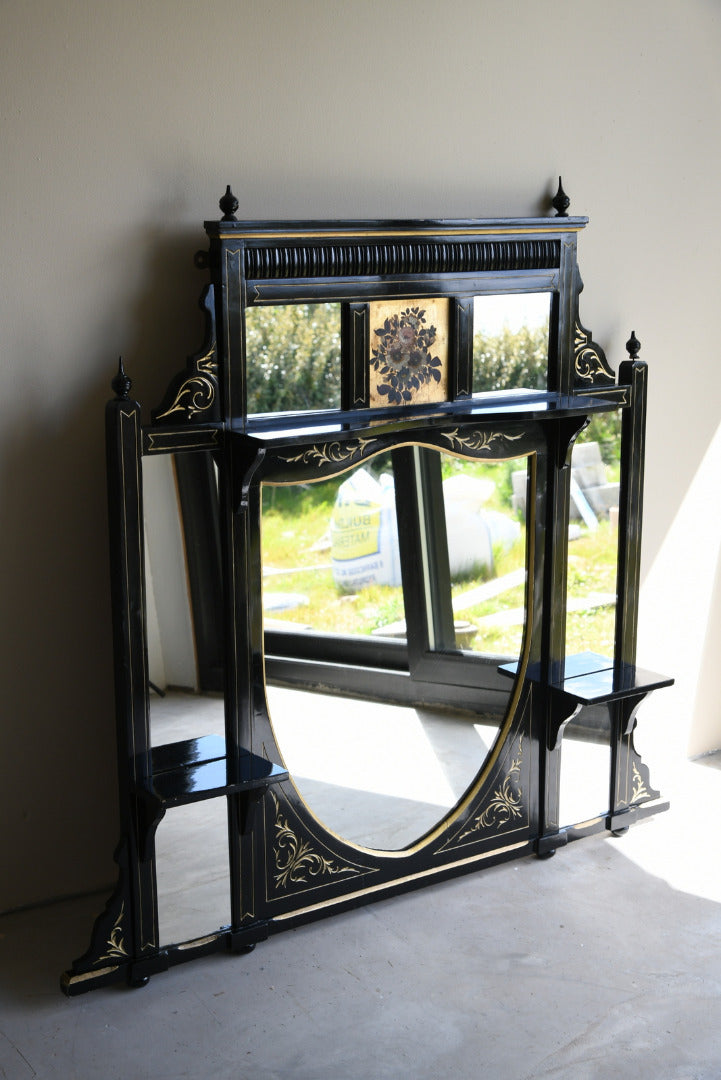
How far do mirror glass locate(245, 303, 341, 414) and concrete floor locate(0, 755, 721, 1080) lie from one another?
1.41 m

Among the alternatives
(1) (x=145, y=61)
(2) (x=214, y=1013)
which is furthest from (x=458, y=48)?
(2) (x=214, y=1013)

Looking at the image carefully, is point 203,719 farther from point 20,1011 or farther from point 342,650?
point 20,1011

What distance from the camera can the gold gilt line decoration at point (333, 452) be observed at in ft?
9.57

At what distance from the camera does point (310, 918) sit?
10.3 ft

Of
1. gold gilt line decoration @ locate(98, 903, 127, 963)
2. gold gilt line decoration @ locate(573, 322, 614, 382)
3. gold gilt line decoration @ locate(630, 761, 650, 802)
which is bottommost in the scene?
gold gilt line decoration @ locate(98, 903, 127, 963)

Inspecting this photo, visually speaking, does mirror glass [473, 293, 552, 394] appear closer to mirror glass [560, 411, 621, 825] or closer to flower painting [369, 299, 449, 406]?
flower painting [369, 299, 449, 406]

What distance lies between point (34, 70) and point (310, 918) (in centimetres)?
221

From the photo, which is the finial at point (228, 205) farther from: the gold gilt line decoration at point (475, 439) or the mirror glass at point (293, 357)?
the gold gilt line decoration at point (475, 439)

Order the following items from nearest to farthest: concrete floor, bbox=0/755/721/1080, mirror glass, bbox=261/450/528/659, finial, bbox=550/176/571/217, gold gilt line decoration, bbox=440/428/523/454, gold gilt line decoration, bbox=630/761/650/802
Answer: concrete floor, bbox=0/755/721/1080
mirror glass, bbox=261/450/528/659
gold gilt line decoration, bbox=440/428/523/454
finial, bbox=550/176/571/217
gold gilt line decoration, bbox=630/761/650/802

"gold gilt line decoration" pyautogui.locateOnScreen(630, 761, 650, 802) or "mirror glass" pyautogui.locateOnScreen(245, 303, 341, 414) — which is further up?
"mirror glass" pyautogui.locateOnScreen(245, 303, 341, 414)

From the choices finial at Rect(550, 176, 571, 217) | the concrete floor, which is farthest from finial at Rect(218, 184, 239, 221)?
the concrete floor

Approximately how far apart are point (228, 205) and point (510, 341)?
911mm

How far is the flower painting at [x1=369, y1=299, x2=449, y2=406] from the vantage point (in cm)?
300

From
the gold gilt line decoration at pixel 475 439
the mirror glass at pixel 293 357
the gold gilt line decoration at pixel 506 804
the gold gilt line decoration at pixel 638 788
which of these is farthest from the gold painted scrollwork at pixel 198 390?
the gold gilt line decoration at pixel 638 788
